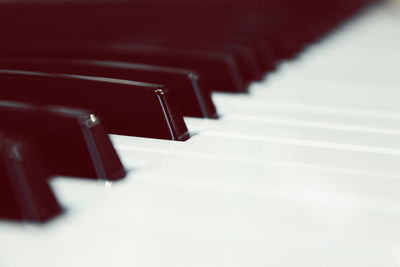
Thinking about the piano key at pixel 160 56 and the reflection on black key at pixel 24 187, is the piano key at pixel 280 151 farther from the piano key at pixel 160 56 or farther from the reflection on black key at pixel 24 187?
the piano key at pixel 160 56

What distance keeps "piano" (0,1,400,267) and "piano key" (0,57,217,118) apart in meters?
0.03

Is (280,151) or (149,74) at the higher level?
(149,74)

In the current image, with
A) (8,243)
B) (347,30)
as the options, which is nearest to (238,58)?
(8,243)

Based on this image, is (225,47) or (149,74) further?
(225,47)

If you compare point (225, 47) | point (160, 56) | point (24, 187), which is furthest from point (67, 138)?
point (225, 47)

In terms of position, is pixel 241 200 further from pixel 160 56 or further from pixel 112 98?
pixel 160 56

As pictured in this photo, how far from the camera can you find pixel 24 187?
492 mm

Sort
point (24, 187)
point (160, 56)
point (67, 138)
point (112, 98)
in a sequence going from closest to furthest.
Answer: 1. point (24, 187)
2. point (67, 138)
3. point (112, 98)
4. point (160, 56)

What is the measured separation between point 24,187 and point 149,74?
0.44 metres

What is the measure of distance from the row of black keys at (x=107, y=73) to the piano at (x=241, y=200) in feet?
0.10

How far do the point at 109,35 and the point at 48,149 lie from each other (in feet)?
2.51

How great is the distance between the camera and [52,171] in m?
0.59

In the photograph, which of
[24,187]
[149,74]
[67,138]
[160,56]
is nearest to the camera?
[24,187]

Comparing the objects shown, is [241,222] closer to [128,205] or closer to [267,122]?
[128,205]
